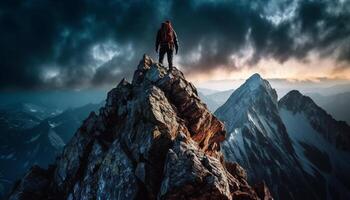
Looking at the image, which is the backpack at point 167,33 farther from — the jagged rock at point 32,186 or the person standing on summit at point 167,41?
the jagged rock at point 32,186

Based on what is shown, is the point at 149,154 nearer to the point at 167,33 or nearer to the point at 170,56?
the point at 170,56

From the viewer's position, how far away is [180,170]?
69.5 ft

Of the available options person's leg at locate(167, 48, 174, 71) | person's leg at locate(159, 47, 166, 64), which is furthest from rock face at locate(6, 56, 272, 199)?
person's leg at locate(159, 47, 166, 64)

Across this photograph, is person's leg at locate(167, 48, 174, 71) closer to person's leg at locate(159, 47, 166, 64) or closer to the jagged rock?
person's leg at locate(159, 47, 166, 64)

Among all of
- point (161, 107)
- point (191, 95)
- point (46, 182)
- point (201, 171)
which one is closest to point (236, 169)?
point (191, 95)

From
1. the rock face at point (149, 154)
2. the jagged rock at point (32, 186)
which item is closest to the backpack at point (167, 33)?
the rock face at point (149, 154)

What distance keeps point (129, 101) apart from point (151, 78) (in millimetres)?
4308

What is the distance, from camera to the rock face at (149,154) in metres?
21.3

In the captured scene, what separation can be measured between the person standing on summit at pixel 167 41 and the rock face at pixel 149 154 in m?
2.35

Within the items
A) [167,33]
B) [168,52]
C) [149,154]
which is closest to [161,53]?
[168,52]

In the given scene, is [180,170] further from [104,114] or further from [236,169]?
[104,114]

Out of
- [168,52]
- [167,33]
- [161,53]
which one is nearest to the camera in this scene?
[167,33]

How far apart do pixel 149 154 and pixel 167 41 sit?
1682 cm

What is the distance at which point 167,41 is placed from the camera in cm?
3609
